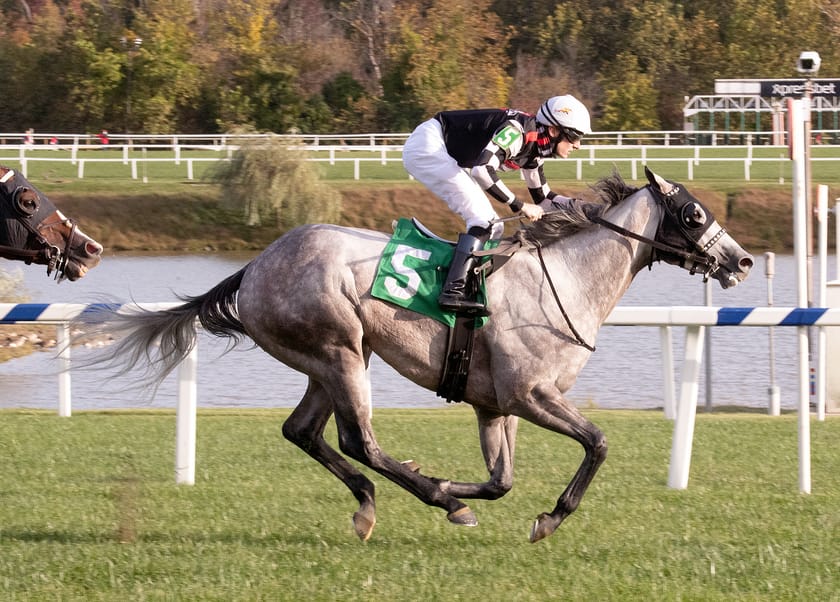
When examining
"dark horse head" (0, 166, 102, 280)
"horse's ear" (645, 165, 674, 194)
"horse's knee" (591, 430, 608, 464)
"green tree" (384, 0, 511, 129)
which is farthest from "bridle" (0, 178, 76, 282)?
"green tree" (384, 0, 511, 129)

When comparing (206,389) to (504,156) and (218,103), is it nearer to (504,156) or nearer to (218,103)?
(504,156)

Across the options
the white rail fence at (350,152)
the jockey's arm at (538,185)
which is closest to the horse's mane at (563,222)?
the jockey's arm at (538,185)

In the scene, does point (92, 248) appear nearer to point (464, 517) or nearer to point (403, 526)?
point (403, 526)

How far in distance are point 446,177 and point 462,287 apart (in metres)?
0.54

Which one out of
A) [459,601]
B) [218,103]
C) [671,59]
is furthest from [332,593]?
[671,59]

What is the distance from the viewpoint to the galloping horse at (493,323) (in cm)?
518

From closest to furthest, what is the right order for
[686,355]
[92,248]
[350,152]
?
[92,248], [686,355], [350,152]

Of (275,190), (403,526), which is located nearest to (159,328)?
(403,526)

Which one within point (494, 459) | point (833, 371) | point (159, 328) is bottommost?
point (833, 371)

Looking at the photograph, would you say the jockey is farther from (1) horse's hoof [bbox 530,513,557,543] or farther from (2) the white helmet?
(1) horse's hoof [bbox 530,513,557,543]

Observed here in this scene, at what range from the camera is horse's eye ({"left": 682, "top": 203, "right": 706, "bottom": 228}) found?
5461 millimetres

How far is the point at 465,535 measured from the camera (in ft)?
17.3

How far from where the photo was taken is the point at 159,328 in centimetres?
568

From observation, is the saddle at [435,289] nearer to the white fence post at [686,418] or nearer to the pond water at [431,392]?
the white fence post at [686,418]
